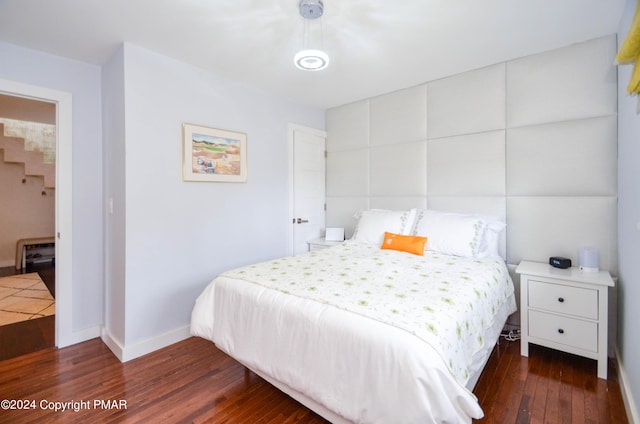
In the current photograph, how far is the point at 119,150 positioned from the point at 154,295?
1244 millimetres

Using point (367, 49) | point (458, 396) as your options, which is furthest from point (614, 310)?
point (367, 49)

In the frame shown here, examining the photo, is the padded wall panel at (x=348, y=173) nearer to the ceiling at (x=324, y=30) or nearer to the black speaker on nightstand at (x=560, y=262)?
the ceiling at (x=324, y=30)

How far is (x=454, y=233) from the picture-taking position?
2.63 m

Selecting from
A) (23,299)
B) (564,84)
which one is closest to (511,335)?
(564,84)

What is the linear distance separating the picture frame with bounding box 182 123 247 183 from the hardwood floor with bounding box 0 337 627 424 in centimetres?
160

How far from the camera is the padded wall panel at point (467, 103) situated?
2754mm

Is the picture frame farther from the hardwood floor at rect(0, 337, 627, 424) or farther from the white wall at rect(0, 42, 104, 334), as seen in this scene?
the hardwood floor at rect(0, 337, 627, 424)

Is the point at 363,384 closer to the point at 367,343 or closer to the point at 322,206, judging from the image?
the point at 367,343

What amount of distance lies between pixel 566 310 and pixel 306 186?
2.84m

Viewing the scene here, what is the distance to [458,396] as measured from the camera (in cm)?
111

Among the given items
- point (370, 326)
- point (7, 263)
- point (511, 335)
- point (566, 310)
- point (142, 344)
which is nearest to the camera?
point (370, 326)

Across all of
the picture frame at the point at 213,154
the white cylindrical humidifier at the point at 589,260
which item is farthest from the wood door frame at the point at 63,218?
the white cylindrical humidifier at the point at 589,260

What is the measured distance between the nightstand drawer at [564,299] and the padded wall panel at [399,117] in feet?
5.95

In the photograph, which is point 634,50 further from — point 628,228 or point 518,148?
point 518,148
